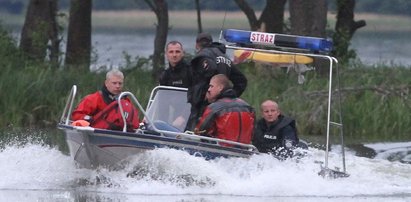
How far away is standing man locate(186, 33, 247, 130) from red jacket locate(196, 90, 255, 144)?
0.49 meters

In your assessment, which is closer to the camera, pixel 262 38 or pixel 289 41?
pixel 289 41

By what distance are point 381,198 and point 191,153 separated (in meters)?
2.03

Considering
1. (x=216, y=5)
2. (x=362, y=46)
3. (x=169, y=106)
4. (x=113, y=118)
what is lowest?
(x=113, y=118)

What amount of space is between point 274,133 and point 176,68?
141 centimetres

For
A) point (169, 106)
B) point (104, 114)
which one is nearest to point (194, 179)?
point (104, 114)

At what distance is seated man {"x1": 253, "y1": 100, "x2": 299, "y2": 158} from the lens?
15.0 m

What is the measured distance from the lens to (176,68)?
1555cm

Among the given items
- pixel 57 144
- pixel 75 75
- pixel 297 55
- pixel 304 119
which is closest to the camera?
pixel 297 55

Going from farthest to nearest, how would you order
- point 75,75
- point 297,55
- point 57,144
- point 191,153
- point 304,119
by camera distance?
point 75,75
point 304,119
point 57,144
point 297,55
point 191,153

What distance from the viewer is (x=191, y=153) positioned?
545 inches

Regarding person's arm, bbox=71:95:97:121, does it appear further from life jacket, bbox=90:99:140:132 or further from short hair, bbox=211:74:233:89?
short hair, bbox=211:74:233:89

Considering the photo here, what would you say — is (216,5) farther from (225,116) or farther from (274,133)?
(225,116)

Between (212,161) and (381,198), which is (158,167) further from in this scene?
(381,198)

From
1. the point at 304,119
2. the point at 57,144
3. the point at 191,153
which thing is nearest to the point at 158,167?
the point at 191,153
